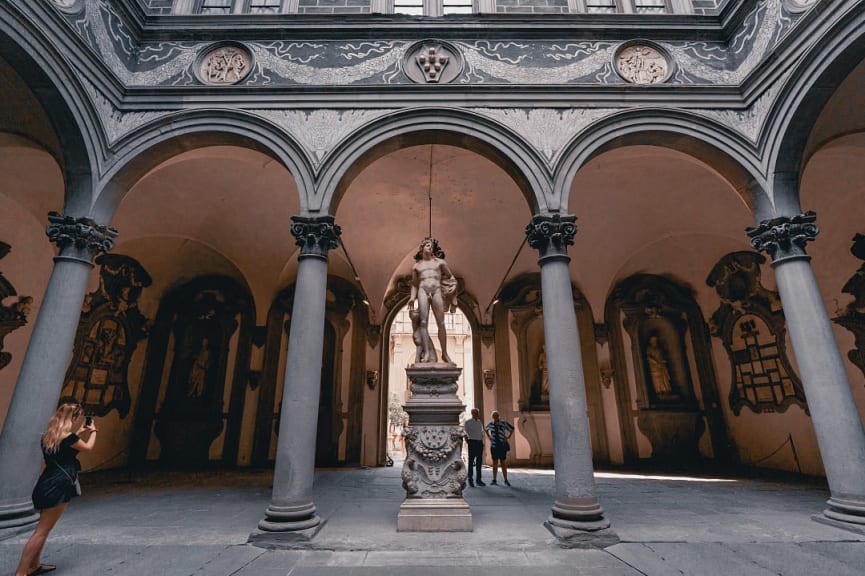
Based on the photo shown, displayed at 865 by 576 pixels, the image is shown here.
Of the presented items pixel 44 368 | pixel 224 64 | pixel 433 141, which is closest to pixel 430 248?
pixel 433 141

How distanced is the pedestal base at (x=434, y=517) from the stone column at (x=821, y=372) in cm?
392

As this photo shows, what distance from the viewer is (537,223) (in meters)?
5.24

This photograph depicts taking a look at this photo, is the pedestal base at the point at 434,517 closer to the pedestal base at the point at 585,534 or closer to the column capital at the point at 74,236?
the pedestal base at the point at 585,534

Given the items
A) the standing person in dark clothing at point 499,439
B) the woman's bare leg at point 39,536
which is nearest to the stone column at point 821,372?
the standing person in dark clothing at point 499,439

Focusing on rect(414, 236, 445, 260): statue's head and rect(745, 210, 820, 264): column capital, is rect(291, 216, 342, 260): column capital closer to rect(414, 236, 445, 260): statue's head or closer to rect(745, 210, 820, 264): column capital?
rect(414, 236, 445, 260): statue's head

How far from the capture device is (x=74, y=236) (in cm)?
504

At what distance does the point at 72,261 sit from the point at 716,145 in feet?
28.1

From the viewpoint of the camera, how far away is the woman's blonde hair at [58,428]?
3.14 m

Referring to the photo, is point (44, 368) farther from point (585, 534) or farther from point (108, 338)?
point (585, 534)

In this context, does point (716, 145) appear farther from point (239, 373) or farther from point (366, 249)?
point (239, 373)

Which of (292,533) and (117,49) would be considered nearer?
(292,533)

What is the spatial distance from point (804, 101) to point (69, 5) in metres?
9.33

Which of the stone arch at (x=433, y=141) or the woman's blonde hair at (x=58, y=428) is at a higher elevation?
the stone arch at (x=433, y=141)

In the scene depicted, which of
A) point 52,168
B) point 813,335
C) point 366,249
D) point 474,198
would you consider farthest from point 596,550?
point 52,168
